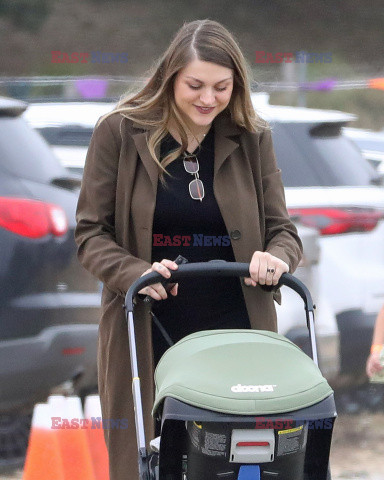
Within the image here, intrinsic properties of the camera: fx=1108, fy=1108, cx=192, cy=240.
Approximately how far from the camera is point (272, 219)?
3.40m

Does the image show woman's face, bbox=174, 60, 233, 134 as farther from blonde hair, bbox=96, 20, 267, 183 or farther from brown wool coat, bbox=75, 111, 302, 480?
brown wool coat, bbox=75, 111, 302, 480

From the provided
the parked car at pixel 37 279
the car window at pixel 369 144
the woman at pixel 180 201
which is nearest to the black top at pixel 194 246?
the woman at pixel 180 201

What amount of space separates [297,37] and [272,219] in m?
25.2

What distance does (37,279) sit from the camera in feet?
16.9

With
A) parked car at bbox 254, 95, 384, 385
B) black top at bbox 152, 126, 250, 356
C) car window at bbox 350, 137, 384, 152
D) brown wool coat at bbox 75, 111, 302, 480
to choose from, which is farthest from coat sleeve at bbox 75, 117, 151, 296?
car window at bbox 350, 137, 384, 152

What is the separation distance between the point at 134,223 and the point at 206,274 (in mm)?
298

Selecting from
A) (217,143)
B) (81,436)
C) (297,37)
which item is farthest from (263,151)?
(297,37)

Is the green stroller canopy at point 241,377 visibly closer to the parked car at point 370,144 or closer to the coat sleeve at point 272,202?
the coat sleeve at point 272,202

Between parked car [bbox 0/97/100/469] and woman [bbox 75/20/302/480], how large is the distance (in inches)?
70.2

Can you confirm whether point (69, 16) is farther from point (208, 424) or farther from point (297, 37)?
point (208, 424)

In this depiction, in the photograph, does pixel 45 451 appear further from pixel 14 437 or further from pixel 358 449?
pixel 358 449

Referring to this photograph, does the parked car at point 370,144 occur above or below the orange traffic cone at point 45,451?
above

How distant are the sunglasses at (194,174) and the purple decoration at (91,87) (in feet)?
9.18

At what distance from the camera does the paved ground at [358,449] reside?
219 inches
